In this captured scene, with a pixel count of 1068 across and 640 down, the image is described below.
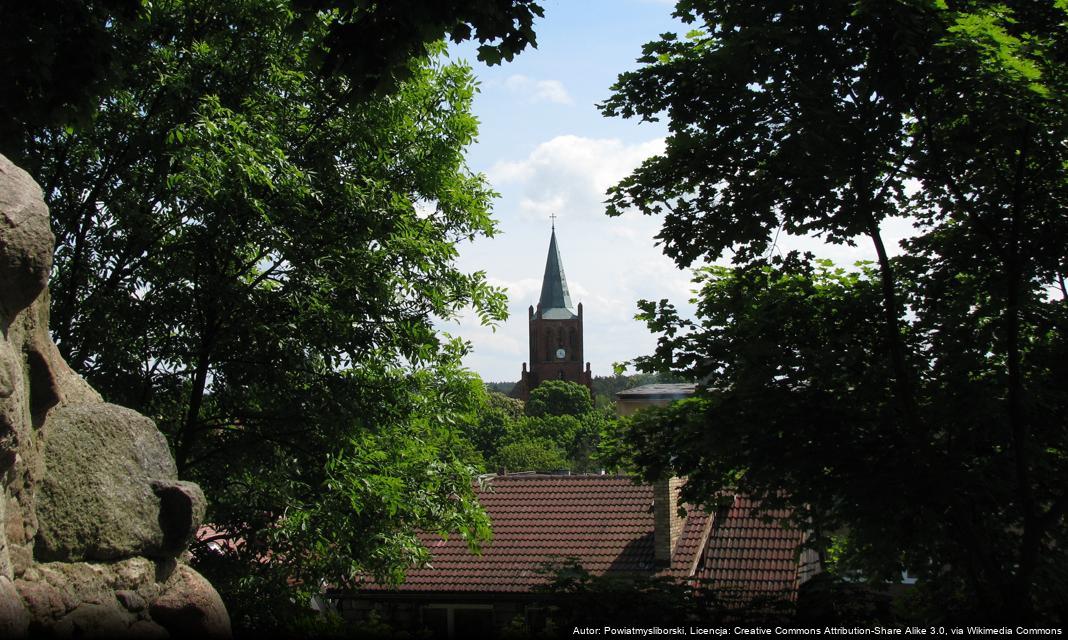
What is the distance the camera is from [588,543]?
19.8 meters

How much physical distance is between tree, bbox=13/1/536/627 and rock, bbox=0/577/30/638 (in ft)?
20.9

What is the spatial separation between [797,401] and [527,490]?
14.6 metres

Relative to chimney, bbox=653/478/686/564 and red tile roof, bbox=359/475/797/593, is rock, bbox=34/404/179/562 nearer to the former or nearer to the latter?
red tile roof, bbox=359/475/797/593

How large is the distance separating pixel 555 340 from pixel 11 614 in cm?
11632

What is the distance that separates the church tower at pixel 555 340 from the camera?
11881 cm

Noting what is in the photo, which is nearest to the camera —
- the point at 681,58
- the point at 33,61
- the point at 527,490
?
the point at 33,61

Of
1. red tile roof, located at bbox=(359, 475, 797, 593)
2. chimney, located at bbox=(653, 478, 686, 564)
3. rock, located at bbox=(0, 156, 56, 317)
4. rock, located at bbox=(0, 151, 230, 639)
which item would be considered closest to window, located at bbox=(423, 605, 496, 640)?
red tile roof, located at bbox=(359, 475, 797, 593)

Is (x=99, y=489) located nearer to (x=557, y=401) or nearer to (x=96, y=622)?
(x=96, y=622)

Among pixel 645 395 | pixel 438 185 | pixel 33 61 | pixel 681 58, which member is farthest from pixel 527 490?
pixel 33 61

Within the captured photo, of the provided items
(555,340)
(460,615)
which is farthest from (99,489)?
(555,340)

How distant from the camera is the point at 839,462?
7.55 metres

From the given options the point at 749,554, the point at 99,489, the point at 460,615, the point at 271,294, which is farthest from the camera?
the point at 460,615

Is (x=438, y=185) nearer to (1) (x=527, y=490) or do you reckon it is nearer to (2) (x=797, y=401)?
(2) (x=797, y=401)

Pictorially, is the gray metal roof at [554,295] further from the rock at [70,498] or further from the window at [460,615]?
the rock at [70,498]
